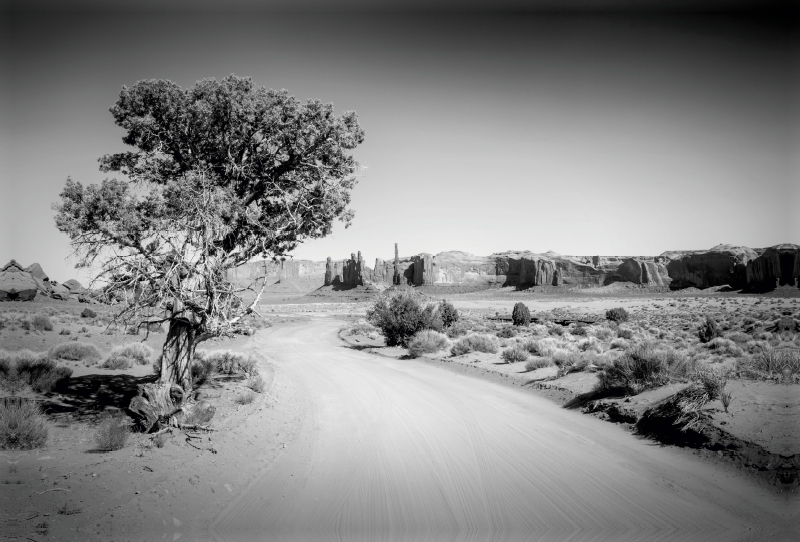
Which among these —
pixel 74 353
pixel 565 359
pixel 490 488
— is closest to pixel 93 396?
pixel 74 353

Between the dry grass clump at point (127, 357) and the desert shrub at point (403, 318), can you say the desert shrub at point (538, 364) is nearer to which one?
the desert shrub at point (403, 318)

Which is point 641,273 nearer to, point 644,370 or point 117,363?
point 644,370

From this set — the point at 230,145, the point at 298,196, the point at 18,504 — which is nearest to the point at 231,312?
the point at 298,196

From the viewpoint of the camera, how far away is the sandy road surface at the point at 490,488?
4879mm

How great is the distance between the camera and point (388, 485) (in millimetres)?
6000

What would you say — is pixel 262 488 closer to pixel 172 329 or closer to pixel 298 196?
pixel 172 329

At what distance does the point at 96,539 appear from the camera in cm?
446

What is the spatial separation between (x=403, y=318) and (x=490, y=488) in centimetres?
1982

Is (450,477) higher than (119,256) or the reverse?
the reverse

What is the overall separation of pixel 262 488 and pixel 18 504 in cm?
286

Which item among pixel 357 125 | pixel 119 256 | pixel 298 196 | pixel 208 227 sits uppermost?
pixel 357 125

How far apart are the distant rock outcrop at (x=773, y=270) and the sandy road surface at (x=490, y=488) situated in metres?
63.0

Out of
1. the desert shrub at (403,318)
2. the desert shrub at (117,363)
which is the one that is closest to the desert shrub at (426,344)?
the desert shrub at (403,318)

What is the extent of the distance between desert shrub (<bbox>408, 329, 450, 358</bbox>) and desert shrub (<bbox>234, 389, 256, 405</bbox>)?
1067 cm
